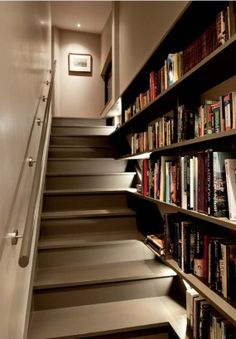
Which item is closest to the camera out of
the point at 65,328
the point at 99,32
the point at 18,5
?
the point at 18,5

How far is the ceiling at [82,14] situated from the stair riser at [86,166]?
3053 millimetres

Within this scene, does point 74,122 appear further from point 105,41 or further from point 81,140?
point 105,41

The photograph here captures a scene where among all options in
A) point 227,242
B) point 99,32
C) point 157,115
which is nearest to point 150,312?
point 227,242

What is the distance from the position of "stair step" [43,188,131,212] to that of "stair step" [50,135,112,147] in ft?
3.50

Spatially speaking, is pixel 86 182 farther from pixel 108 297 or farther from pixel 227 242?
pixel 227 242

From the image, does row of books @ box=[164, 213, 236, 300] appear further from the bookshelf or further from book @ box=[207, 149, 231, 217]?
book @ box=[207, 149, 231, 217]

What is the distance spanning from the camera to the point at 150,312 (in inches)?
66.8

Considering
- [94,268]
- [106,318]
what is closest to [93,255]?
[94,268]

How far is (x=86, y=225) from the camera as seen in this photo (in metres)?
2.35

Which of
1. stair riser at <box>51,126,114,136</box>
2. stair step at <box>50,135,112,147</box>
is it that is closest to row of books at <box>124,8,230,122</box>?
stair step at <box>50,135,112,147</box>

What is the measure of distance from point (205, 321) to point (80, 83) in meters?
5.12

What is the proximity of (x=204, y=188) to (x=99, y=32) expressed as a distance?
5.35m

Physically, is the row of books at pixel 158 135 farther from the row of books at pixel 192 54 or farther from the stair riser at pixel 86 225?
the stair riser at pixel 86 225

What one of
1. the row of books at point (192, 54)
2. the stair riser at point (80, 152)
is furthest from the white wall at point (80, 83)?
the row of books at point (192, 54)
